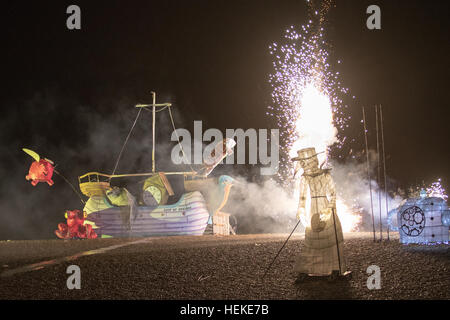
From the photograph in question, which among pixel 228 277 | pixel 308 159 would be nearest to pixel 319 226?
pixel 308 159

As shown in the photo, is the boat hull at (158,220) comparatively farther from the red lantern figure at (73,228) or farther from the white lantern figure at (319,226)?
the white lantern figure at (319,226)

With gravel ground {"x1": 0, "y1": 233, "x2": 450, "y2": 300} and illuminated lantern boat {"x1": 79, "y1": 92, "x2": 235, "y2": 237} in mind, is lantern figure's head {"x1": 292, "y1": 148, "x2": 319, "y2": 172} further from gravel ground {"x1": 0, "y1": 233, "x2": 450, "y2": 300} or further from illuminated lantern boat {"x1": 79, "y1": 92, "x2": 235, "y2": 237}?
illuminated lantern boat {"x1": 79, "y1": 92, "x2": 235, "y2": 237}

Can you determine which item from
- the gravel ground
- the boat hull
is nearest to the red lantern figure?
the boat hull

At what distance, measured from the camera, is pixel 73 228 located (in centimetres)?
2195

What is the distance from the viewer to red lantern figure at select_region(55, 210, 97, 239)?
21.9m

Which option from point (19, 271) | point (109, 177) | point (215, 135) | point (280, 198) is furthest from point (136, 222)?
point (19, 271)

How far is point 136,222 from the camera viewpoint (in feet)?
80.2

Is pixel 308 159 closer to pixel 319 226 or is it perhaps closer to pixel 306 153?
pixel 306 153

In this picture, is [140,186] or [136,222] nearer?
[136,222]

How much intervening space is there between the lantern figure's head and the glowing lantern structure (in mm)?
5961

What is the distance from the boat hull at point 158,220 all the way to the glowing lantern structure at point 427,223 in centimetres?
1427

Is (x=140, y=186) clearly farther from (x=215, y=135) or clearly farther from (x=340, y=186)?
(x=340, y=186)

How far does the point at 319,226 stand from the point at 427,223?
6.39 m
